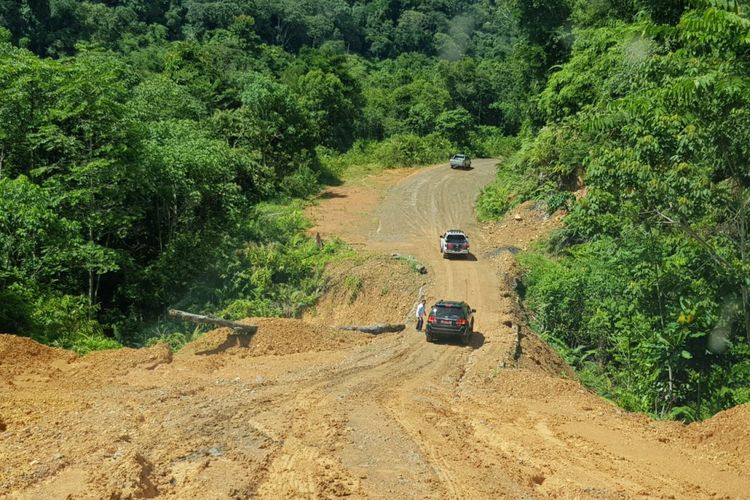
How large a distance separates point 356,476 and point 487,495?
237cm

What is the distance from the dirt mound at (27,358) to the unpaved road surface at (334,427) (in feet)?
0.16

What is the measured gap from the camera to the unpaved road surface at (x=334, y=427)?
12.0 meters

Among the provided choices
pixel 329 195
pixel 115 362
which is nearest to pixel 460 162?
pixel 329 195

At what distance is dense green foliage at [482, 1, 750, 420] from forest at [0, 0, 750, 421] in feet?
0.22

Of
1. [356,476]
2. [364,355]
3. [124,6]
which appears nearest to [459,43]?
[124,6]

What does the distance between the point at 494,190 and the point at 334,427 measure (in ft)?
119

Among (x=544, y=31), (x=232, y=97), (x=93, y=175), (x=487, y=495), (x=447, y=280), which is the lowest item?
(x=487, y=495)

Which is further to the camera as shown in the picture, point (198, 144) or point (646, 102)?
point (198, 144)

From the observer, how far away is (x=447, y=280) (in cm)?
3145

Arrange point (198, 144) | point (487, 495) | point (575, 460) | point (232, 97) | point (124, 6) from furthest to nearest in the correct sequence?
point (124, 6)
point (232, 97)
point (198, 144)
point (575, 460)
point (487, 495)

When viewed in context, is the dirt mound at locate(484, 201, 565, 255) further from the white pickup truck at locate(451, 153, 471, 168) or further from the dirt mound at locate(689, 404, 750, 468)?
the dirt mound at locate(689, 404, 750, 468)

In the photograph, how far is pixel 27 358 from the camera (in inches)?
734

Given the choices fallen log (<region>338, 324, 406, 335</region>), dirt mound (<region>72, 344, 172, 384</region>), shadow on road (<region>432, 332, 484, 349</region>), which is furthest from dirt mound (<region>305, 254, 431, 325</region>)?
dirt mound (<region>72, 344, 172, 384</region>)

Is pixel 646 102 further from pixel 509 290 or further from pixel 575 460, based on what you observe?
pixel 509 290
